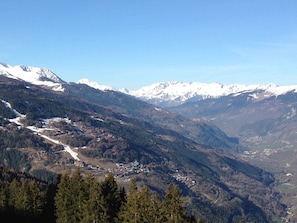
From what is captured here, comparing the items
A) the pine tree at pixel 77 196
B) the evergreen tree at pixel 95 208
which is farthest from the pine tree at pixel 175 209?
the pine tree at pixel 77 196

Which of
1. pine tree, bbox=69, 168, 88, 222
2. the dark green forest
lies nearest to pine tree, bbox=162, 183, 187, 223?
the dark green forest

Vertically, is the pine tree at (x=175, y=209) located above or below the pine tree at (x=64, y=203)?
above

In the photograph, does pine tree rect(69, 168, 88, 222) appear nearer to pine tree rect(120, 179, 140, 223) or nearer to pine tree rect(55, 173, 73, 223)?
pine tree rect(55, 173, 73, 223)

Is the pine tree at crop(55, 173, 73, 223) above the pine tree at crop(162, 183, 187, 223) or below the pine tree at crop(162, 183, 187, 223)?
below

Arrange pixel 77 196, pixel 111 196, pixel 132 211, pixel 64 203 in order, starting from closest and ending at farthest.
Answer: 1. pixel 132 211
2. pixel 77 196
3. pixel 64 203
4. pixel 111 196

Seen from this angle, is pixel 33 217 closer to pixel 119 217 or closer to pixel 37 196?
pixel 37 196

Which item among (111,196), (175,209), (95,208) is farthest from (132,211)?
(111,196)

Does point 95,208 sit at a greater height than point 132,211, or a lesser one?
lesser

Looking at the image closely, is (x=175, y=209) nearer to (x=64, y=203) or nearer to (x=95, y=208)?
(x=95, y=208)

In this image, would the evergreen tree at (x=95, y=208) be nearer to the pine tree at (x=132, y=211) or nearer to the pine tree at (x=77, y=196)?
the pine tree at (x=77, y=196)
